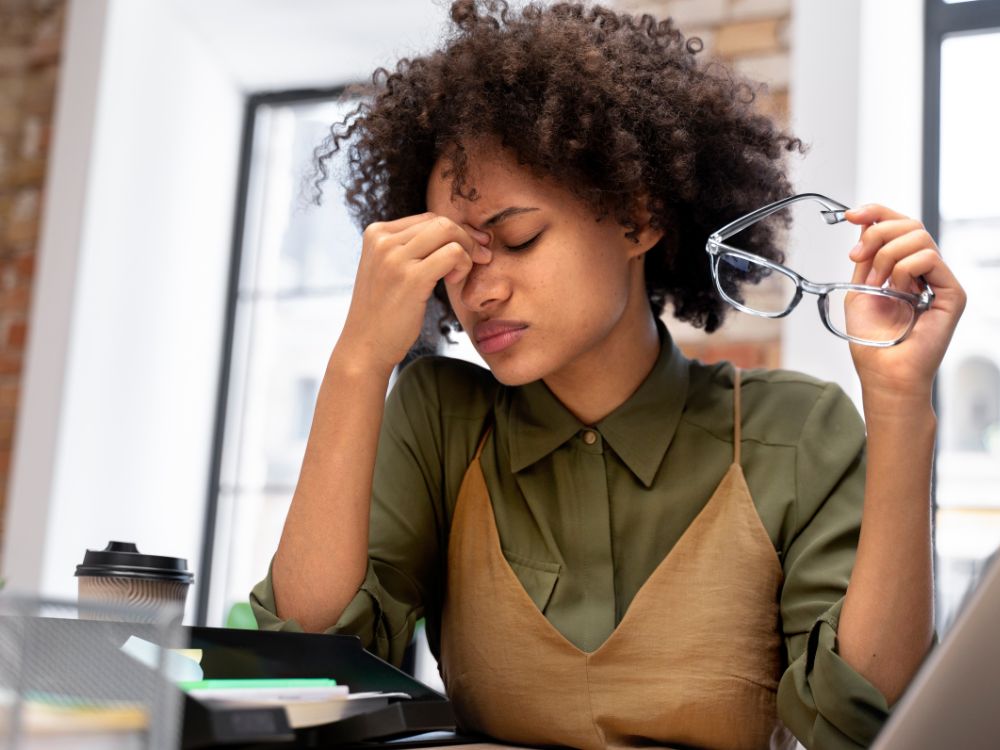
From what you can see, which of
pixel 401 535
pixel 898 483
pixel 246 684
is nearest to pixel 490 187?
pixel 401 535

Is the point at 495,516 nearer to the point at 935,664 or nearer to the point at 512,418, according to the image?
the point at 512,418

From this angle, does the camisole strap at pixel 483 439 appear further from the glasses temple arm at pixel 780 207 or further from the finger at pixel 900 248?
the finger at pixel 900 248

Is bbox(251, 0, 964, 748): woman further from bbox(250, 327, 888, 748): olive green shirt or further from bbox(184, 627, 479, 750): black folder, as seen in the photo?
bbox(184, 627, 479, 750): black folder

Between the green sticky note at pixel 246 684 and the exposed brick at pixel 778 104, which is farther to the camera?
the exposed brick at pixel 778 104

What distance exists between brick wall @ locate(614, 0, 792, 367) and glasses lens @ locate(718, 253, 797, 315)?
0.13 ft

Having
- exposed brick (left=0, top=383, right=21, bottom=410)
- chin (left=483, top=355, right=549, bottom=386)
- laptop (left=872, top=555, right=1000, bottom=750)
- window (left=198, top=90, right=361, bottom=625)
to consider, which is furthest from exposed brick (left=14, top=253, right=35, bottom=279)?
laptop (left=872, top=555, right=1000, bottom=750)

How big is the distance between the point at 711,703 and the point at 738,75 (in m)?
0.76

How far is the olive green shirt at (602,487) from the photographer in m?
1.04

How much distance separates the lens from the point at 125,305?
8.75ft

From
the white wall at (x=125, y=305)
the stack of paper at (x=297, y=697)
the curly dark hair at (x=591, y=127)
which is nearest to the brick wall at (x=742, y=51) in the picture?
the curly dark hair at (x=591, y=127)

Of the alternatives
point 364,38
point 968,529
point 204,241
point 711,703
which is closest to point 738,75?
point 711,703

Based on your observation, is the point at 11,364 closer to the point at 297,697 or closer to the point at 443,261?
the point at 443,261

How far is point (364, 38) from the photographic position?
2822 millimetres

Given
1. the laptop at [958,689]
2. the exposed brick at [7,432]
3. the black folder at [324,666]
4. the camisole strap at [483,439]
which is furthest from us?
the exposed brick at [7,432]
